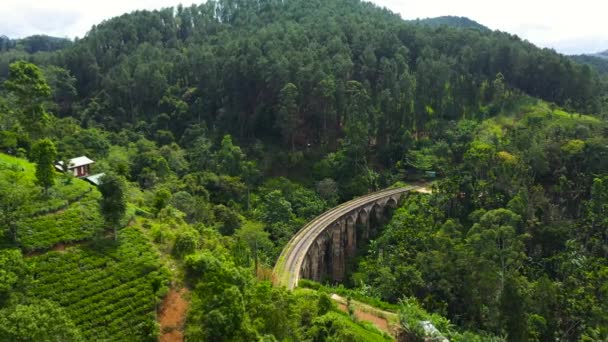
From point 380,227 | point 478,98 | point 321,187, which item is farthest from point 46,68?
point 478,98

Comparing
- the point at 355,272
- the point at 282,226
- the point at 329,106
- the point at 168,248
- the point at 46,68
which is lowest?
the point at 355,272

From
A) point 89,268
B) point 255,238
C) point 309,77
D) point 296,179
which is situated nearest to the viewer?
point 89,268

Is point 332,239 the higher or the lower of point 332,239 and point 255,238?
the lower

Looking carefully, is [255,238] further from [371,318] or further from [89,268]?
[89,268]

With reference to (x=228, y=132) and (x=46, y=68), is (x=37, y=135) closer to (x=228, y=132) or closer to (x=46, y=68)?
(x=228, y=132)

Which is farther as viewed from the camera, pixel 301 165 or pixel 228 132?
pixel 228 132

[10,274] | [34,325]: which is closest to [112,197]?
[10,274]
